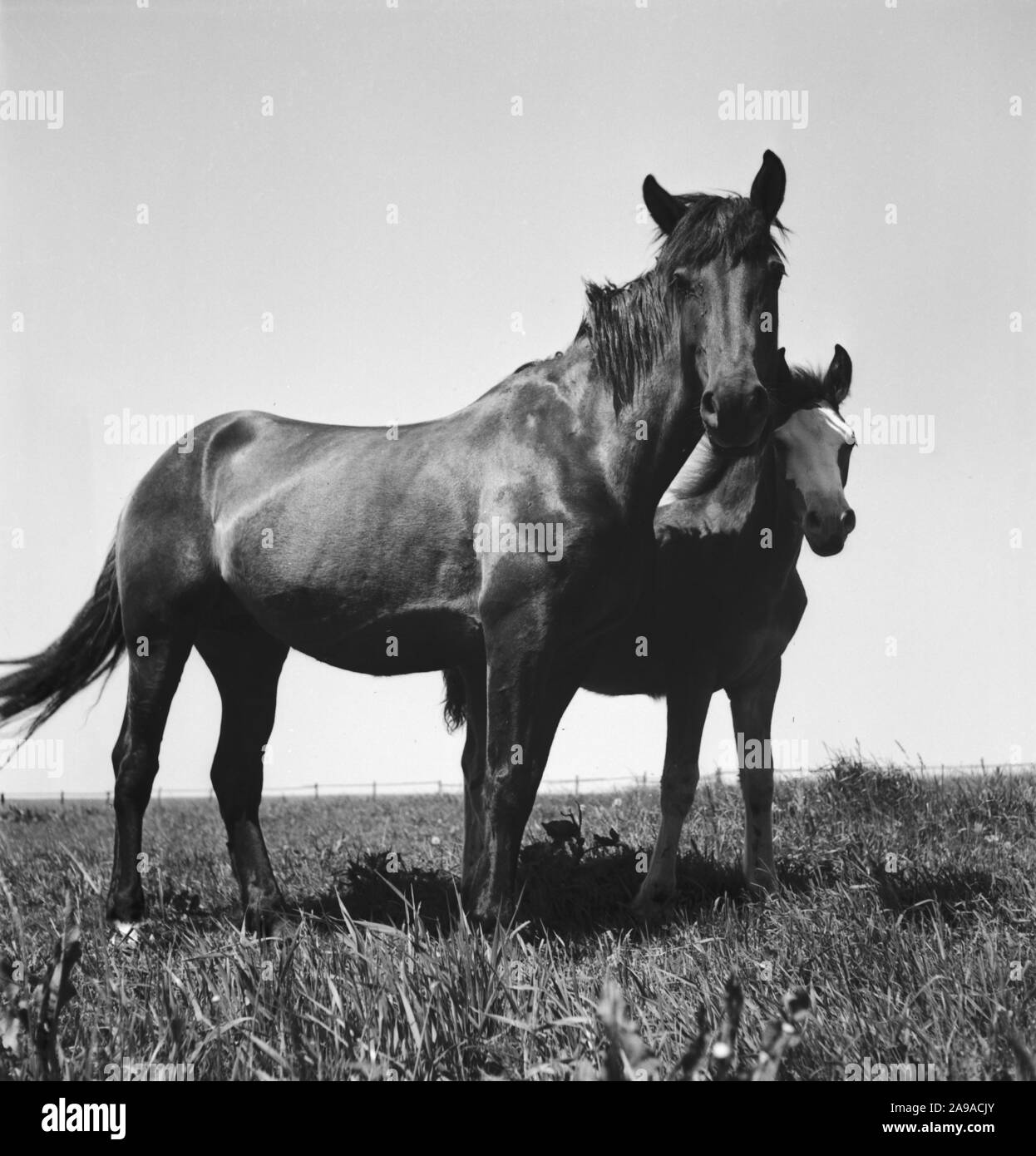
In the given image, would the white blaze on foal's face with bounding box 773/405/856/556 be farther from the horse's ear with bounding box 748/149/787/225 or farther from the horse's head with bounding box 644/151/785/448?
the horse's ear with bounding box 748/149/787/225

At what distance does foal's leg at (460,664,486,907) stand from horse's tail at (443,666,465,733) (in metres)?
0.32

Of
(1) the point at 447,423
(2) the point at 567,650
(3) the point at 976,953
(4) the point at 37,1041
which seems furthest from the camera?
(1) the point at 447,423

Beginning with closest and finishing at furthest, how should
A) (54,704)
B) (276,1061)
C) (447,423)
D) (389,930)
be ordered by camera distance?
(276,1061) < (389,930) < (447,423) < (54,704)

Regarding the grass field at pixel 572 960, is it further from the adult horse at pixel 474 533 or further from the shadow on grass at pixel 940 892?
the adult horse at pixel 474 533

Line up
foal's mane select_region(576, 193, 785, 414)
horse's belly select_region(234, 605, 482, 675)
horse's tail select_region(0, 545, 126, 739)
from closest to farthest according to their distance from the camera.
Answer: foal's mane select_region(576, 193, 785, 414)
horse's belly select_region(234, 605, 482, 675)
horse's tail select_region(0, 545, 126, 739)

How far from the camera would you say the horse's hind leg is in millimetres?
5367

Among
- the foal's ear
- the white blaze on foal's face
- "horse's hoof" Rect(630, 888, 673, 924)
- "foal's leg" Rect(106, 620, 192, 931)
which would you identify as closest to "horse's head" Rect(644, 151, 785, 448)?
the white blaze on foal's face

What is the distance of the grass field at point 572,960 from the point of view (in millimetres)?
2676

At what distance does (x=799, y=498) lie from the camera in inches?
199

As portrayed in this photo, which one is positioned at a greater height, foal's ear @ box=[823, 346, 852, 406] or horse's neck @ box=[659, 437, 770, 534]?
foal's ear @ box=[823, 346, 852, 406]

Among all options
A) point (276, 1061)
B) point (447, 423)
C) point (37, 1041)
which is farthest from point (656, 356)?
point (37, 1041)

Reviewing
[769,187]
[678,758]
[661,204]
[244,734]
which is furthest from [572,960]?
[769,187]
